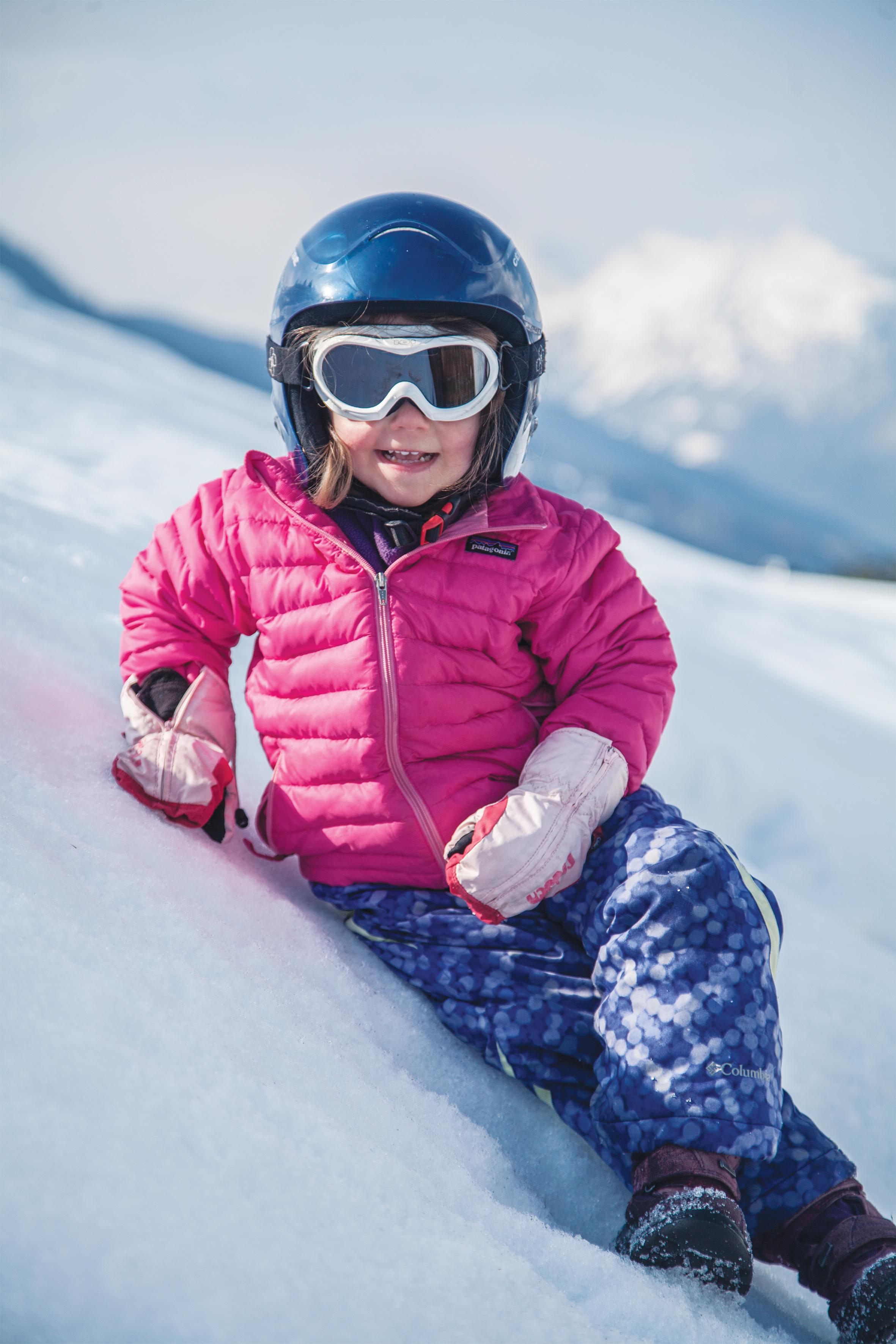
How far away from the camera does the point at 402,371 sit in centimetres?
126

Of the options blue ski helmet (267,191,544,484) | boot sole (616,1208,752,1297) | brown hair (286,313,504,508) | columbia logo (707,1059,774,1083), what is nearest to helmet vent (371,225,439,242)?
blue ski helmet (267,191,544,484)

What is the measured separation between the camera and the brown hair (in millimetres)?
1325

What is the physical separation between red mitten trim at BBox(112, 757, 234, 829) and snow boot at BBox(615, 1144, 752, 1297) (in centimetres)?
70

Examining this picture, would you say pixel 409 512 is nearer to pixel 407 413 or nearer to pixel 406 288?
pixel 407 413

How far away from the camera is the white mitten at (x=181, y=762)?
1.28 meters

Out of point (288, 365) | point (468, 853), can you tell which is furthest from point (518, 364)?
point (468, 853)

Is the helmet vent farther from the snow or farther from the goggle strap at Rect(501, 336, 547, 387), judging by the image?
the snow

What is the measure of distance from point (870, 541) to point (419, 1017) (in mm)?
13601

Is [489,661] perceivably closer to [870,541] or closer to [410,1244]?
[410,1244]

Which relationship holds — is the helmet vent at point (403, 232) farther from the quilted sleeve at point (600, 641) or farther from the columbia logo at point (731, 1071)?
the columbia logo at point (731, 1071)

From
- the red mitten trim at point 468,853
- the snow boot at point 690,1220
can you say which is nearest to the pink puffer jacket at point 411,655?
the red mitten trim at point 468,853

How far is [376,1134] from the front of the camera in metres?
0.85

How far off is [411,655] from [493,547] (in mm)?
195

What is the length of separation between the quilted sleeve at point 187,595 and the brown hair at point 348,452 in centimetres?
16
